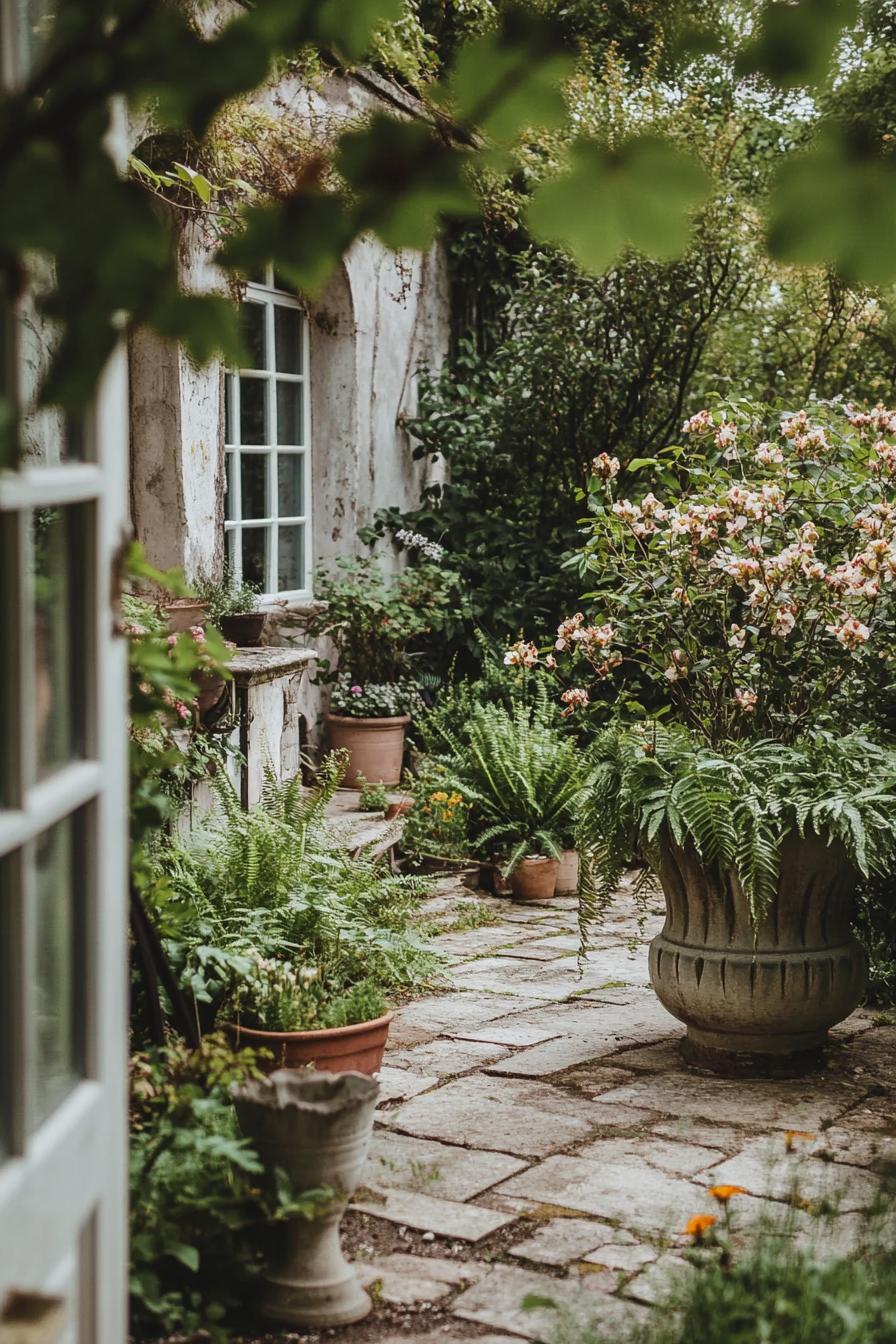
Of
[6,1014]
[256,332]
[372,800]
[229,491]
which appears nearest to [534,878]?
[372,800]

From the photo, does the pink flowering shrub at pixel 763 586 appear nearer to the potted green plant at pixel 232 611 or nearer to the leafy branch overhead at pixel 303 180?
the potted green plant at pixel 232 611

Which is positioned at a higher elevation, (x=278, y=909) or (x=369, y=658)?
(x=369, y=658)

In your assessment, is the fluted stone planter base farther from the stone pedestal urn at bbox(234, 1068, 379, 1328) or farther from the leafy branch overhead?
the leafy branch overhead

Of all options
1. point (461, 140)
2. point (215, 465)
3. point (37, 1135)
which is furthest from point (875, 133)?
point (215, 465)

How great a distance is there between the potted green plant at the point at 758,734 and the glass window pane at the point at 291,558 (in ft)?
10.7

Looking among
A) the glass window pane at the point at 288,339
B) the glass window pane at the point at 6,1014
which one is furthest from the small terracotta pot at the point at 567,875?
the glass window pane at the point at 6,1014

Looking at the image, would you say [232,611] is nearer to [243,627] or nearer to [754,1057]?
[243,627]

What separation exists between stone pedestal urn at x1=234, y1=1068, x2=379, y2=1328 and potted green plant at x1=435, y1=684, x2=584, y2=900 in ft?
13.0

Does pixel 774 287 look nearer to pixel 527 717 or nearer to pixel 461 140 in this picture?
pixel 527 717

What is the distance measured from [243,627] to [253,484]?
1356mm

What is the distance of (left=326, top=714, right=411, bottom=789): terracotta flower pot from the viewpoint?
7.54 m

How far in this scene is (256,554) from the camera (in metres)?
7.52

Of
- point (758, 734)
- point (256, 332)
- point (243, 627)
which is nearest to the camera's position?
point (758, 734)

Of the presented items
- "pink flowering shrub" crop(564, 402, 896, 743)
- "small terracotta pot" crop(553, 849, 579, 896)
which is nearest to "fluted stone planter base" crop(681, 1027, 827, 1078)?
"pink flowering shrub" crop(564, 402, 896, 743)
